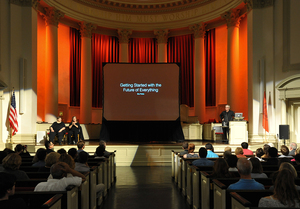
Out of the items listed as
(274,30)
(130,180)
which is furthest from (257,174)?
(274,30)

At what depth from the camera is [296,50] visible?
11328 millimetres

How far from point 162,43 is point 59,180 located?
48.6ft

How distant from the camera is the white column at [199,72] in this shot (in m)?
16.5

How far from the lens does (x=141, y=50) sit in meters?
18.6

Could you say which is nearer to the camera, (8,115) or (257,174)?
(257,174)

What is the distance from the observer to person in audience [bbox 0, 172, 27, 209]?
88.4 inches

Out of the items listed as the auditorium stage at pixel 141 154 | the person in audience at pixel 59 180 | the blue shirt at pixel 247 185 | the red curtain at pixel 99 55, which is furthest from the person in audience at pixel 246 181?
the red curtain at pixel 99 55

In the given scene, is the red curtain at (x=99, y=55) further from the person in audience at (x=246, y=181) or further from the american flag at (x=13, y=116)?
the person in audience at (x=246, y=181)

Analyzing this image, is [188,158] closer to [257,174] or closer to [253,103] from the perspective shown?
[257,174]

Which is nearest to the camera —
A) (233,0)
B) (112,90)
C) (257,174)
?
(257,174)

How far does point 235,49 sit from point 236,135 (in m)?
5.41

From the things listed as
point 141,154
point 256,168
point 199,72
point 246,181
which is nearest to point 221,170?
point 256,168

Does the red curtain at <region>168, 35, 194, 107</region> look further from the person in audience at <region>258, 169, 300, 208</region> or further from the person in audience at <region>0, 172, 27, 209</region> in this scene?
the person in audience at <region>0, 172, 27, 209</region>

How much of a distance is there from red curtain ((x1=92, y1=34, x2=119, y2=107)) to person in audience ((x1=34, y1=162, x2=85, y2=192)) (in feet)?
46.4
